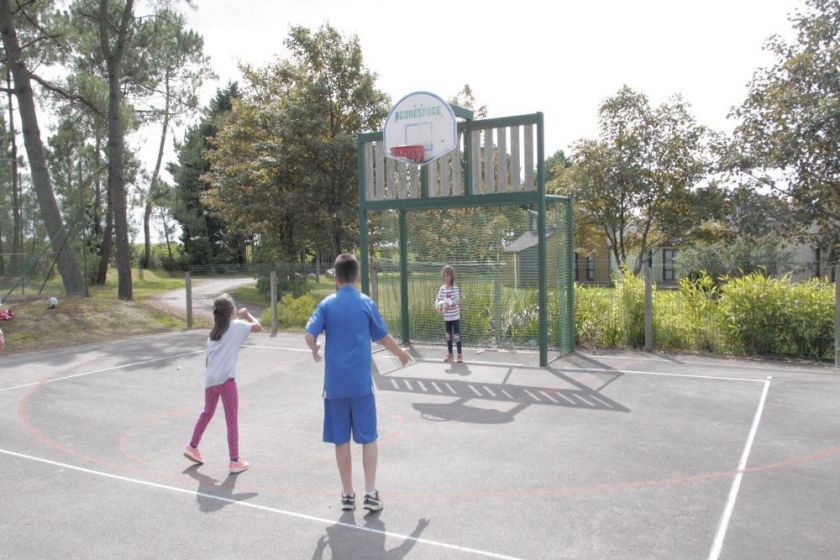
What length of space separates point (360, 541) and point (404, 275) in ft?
28.3

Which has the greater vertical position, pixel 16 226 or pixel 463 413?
pixel 16 226

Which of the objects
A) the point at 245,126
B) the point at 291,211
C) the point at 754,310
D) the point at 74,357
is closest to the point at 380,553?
the point at 754,310

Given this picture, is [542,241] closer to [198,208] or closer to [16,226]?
[16,226]

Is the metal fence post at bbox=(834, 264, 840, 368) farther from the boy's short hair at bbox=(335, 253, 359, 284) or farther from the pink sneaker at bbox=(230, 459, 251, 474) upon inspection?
the pink sneaker at bbox=(230, 459, 251, 474)

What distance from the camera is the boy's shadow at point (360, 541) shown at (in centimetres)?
426

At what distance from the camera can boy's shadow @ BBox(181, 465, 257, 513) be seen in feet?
16.8

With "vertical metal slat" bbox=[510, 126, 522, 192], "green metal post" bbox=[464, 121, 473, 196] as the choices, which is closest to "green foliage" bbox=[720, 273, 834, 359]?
"vertical metal slat" bbox=[510, 126, 522, 192]

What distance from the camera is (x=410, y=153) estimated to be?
11367mm

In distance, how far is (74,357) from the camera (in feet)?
40.5

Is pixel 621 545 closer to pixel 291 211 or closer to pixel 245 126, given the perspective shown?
pixel 291 211

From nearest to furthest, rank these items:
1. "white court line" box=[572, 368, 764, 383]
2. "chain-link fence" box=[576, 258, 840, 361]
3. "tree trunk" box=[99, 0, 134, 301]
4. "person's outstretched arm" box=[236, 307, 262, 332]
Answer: "person's outstretched arm" box=[236, 307, 262, 332] → "white court line" box=[572, 368, 764, 383] → "chain-link fence" box=[576, 258, 840, 361] → "tree trunk" box=[99, 0, 134, 301]

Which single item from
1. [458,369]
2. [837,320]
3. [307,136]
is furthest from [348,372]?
[307,136]

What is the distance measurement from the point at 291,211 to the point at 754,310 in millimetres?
18896

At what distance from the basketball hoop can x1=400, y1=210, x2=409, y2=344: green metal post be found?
5.22 ft
